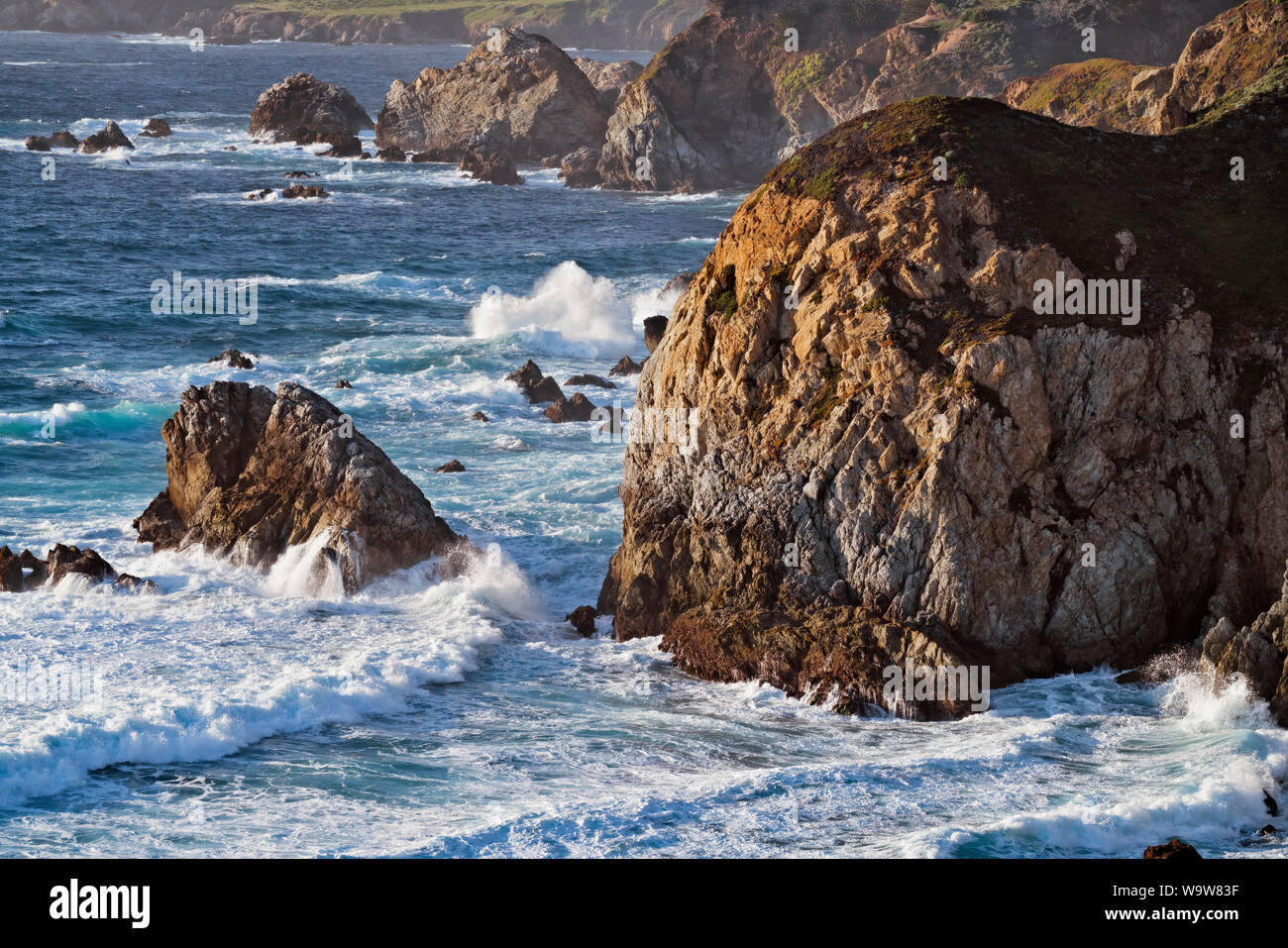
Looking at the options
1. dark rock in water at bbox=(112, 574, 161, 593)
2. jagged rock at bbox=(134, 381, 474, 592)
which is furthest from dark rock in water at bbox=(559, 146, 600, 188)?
dark rock in water at bbox=(112, 574, 161, 593)

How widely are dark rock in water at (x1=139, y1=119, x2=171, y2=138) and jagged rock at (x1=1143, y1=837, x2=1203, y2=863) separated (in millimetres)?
110577

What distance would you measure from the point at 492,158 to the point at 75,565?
7553cm

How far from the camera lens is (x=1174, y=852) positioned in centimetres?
1816

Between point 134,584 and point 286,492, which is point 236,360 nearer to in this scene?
point 286,492

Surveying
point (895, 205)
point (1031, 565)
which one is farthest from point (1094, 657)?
point (895, 205)

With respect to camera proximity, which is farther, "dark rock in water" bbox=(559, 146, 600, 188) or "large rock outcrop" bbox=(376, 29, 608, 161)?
"large rock outcrop" bbox=(376, 29, 608, 161)

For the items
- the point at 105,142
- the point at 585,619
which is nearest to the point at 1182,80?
the point at 585,619

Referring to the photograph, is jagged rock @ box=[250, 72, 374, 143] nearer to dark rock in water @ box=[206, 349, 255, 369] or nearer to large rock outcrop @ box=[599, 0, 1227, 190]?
large rock outcrop @ box=[599, 0, 1227, 190]

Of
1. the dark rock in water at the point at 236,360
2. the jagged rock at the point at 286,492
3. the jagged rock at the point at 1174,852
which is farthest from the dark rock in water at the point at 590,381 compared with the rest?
the jagged rock at the point at 1174,852

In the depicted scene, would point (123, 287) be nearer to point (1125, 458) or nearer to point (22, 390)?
point (22, 390)

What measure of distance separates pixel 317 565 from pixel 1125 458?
16.6 metres

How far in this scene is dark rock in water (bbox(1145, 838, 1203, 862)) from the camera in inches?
710

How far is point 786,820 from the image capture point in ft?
64.7

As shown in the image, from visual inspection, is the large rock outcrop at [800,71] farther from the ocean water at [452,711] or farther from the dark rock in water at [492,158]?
the ocean water at [452,711]
